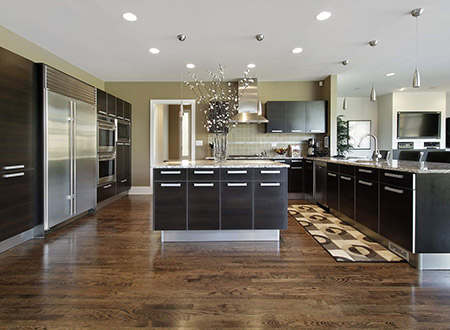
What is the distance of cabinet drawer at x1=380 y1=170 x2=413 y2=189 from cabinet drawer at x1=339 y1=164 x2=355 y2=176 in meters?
0.69

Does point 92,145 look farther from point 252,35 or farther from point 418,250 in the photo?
point 418,250

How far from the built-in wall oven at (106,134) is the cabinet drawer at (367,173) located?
3.95m

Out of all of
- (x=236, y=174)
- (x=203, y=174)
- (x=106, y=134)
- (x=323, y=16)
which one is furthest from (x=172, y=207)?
(x=323, y=16)

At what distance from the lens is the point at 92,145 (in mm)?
4164

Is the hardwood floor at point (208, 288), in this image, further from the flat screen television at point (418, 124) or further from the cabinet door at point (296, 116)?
the flat screen television at point (418, 124)

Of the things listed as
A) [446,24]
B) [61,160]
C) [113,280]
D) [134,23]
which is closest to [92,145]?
[61,160]

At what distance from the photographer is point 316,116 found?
580cm

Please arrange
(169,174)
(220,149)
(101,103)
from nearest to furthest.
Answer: (169,174) < (220,149) < (101,103)

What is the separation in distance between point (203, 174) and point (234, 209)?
1.70ft

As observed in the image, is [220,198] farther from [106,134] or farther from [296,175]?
[296,175]

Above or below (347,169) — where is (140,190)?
below

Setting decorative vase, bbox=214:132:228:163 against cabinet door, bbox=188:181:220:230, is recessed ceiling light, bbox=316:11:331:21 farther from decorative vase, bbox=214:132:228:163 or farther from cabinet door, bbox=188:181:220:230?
cabinet door, bbox=188:181:220:230

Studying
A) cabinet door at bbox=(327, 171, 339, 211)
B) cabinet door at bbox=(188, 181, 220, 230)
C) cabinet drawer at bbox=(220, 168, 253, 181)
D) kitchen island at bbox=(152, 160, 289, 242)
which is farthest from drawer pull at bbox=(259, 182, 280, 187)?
cabinet door at bbox=(327, 171, 339, 211)

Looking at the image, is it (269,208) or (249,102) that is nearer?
(269,208)
